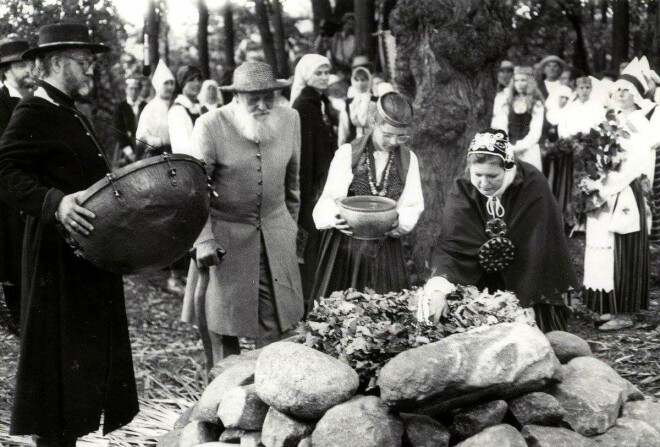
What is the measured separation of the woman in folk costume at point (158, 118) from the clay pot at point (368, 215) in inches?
165

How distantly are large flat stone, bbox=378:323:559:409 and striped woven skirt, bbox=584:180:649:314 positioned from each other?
4.48 meters

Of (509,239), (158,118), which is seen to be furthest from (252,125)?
(158,118)

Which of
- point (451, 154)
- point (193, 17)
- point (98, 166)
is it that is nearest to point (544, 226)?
point (98, 166)

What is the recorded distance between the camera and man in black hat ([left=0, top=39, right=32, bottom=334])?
7262mm

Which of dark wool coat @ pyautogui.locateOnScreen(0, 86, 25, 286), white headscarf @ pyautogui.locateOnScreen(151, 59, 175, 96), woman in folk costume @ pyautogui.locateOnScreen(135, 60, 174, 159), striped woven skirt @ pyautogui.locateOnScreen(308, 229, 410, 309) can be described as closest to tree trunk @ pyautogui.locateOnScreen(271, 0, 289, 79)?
white headscarf @ pyautogui.locateOnScreen(151, 59, 175, 96)

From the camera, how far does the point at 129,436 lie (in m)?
5.48

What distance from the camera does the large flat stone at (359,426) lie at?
12.9 feet

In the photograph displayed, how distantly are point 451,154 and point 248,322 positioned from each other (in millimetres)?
3257

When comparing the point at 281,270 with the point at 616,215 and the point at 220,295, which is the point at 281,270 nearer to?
the point at 220,295

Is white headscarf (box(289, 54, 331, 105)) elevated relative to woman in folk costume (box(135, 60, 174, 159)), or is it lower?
elevated

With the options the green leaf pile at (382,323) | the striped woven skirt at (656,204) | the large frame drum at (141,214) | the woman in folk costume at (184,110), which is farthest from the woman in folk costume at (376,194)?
the striped woven skirt at (656,204)

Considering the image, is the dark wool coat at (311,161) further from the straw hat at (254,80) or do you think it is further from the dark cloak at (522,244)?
the dark cloak at (522,244)

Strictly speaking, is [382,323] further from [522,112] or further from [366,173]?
[522,112]

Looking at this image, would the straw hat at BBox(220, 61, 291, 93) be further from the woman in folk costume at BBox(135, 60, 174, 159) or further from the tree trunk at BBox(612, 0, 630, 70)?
the tree trunk at BBox(612, 0, 630, 70)
